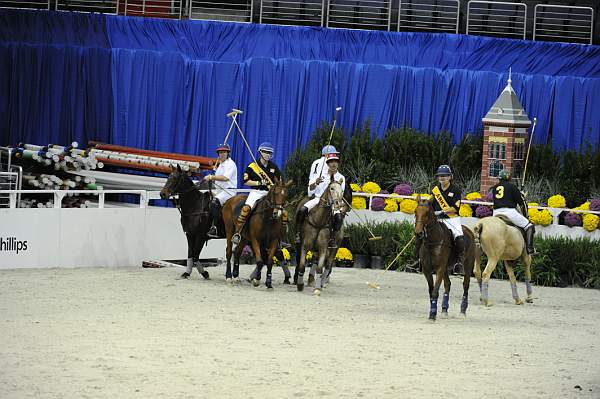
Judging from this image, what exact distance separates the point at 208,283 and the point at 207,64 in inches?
387

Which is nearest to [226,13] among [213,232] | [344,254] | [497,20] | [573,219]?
[497,20]

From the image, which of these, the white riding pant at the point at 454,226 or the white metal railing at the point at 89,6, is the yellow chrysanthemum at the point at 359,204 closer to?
the white riding pant at the point at 454,226

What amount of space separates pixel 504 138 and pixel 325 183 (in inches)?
283

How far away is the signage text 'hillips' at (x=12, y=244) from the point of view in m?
18.5

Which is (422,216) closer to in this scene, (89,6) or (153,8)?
(89,6)

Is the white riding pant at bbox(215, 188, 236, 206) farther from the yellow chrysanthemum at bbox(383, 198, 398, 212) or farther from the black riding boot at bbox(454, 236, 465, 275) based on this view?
the yellow chrysanthemum at bbox(383, 198, 398, 212)

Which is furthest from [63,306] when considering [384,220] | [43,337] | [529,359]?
[384,220]

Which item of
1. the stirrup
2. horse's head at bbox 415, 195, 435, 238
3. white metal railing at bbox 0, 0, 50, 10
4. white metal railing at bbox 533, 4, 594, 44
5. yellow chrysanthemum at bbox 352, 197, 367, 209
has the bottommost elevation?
the stirrup

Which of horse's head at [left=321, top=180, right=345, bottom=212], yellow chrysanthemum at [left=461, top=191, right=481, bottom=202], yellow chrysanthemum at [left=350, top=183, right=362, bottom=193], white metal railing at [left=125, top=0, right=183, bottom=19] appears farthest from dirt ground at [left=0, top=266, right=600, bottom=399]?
white metal railing at [left=125, top=0, right=183, bottom=19]

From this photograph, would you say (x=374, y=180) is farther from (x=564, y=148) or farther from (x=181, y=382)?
(x=181, y=382)

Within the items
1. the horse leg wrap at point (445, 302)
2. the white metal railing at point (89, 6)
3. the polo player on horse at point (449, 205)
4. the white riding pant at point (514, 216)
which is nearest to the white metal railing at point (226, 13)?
the white metal railing at point (89, 6)

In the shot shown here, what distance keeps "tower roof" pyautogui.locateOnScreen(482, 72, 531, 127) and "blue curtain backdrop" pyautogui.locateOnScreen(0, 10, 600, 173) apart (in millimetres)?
2503

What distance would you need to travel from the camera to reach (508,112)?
24.1 meters

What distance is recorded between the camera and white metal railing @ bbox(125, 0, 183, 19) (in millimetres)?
28297
